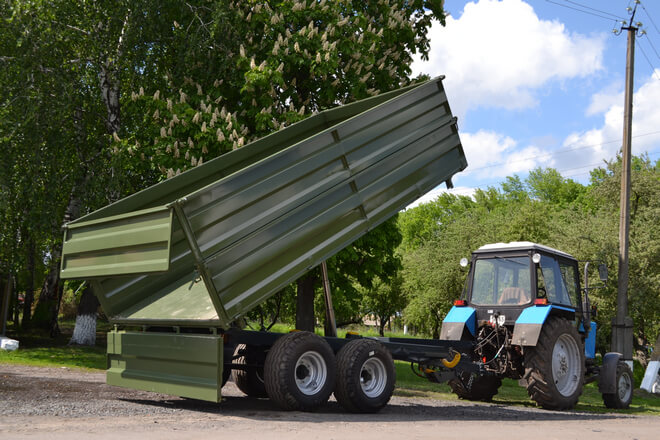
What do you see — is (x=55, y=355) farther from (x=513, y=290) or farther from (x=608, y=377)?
(x=608, y=377)

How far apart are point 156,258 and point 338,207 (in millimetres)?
2244

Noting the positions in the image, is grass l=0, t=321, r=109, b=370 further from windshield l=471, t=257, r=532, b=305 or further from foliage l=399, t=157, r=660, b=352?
foliage l=399, t=157, r=660, b=352

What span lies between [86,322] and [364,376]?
12.3m

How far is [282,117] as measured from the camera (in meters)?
12.4

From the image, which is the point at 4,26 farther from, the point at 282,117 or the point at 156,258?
the point at 156,258

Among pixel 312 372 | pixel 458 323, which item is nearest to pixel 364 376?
pixel 312 372

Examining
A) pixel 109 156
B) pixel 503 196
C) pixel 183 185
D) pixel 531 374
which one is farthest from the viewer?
pixel 503 196

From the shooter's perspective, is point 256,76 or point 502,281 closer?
point 502,281

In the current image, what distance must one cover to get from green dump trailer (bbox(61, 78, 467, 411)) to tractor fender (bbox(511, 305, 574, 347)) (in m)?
1.55

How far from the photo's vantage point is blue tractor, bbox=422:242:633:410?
9.14 metres

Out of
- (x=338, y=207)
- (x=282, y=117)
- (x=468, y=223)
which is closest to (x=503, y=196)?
(x=468, y=223)

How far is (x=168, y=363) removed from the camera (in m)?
6.57

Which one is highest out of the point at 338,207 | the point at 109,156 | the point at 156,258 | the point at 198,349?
the point at 109,156

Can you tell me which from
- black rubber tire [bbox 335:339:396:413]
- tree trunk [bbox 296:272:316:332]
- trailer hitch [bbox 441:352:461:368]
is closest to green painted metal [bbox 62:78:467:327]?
black rubber tire [bbox 335:339:396:413]
